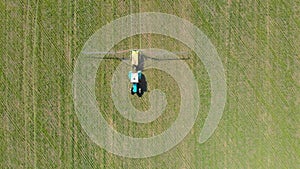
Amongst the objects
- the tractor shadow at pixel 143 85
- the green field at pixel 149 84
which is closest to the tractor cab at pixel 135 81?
the tractor shadow at pixel 143 85

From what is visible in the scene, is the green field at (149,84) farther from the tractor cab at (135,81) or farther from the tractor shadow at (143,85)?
the tractor cab at (135,81)

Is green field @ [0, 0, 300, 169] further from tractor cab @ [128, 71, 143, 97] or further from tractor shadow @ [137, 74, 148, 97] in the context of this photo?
tractor cab @ [128, 71, 143, 97]

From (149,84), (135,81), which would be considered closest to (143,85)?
(149,84)

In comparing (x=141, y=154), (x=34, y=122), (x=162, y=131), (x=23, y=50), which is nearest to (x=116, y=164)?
(x=141, y=154)

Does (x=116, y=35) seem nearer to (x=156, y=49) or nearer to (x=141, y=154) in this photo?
(x=156, y=49)

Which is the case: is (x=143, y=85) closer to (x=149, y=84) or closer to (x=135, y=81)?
(x=149, y=84)

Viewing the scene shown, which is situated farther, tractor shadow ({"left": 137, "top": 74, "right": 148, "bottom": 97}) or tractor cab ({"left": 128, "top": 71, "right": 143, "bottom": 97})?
tractor shadow ({"left": 137, "top": 74, "right": 148, "bottom": 97})

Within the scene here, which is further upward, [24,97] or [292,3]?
[292,3]

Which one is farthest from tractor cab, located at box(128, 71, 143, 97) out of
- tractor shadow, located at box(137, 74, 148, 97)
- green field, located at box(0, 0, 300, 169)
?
green field, located at box(0, 0, 300, 169)
